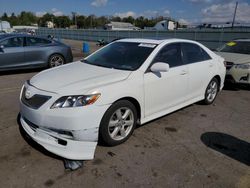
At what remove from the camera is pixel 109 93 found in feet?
9.71

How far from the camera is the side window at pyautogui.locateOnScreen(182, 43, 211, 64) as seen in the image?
4.38 meters

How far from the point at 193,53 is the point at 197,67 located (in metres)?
0.32

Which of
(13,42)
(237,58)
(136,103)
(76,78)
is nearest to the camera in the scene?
(76,78)

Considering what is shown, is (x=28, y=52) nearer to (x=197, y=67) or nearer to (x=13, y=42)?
(x=13, y=42)

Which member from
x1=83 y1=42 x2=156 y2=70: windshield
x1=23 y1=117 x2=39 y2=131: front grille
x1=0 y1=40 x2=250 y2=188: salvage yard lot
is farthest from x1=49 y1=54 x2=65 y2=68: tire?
x1=23 y1=117 x2=39 y2=131: front grille

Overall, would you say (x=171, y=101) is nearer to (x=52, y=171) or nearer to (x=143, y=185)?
(x=143, y=185)

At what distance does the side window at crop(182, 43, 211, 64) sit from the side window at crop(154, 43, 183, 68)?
0.19 meters

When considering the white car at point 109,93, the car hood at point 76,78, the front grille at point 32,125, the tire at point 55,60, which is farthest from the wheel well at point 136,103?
the tire at point 55,60

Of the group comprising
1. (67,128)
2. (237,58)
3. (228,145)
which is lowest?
(228,145)

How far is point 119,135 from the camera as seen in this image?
11.0 ft

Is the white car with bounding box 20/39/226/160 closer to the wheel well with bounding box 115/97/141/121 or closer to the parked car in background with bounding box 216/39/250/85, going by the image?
the wheel well with bounding box 115/97/141/121

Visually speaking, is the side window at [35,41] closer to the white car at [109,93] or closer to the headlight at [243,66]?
the white car at [109,93]

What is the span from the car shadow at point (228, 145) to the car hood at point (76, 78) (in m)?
1.71

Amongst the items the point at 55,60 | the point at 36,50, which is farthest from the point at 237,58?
the point at 36,50
